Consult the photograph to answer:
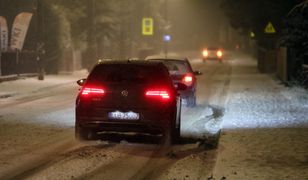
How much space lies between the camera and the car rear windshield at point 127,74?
485 inches

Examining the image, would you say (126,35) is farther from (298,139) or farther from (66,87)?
(298,139)

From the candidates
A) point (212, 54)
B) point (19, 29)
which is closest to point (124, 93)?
point (19, 29)

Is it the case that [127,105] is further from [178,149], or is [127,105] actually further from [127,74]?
[178,149]

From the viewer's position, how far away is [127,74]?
12391 millimetres

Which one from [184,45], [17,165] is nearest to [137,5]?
[184,45]

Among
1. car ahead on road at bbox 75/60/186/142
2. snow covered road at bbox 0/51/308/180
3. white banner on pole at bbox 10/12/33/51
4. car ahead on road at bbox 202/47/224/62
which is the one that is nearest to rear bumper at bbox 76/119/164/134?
car ahead on road at bbox 75/60/186/142

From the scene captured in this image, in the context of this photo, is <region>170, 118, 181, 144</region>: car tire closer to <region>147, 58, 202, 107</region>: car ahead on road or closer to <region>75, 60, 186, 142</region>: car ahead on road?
<region>75, 60, 186, 142</region>: car ahead on road

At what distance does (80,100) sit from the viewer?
12227 millimetres

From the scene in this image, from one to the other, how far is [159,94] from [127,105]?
627mm

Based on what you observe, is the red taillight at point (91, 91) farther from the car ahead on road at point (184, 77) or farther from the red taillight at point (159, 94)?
the car ahead on road at point (184, 77)

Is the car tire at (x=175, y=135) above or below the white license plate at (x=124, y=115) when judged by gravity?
below

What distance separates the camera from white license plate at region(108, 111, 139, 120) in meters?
12.0

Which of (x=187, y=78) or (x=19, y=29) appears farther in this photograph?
(x=19, y=29)

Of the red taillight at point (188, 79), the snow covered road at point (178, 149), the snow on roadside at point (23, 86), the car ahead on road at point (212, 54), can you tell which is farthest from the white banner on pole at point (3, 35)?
the car ahead on road at point (212, 54)
